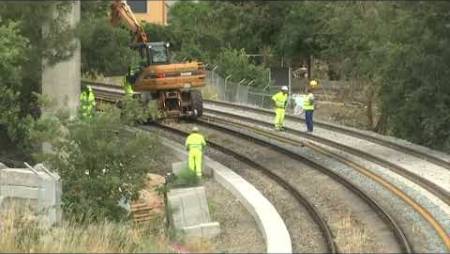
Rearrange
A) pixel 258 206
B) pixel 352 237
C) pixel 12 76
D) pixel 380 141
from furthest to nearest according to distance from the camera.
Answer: pixel 380 141 → pixel 12 76 → pixel 258 206 → pixel 352 237

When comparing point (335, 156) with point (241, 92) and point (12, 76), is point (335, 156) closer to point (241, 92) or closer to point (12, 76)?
point (12, 76)

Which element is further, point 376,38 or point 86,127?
point 376,38

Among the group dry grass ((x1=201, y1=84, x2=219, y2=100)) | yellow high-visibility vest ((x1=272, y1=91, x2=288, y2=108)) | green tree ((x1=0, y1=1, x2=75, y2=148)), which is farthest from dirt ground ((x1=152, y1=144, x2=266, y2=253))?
dry grass ((x1=201, y1=84, x2=219, y2=100))

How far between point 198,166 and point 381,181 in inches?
183

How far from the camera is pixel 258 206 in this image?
53.3 ft

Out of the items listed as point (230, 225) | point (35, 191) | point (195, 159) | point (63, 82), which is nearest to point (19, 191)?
point (35, 191)

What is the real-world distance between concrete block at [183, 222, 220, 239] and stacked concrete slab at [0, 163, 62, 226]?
8.42 feet

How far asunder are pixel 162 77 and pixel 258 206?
13.1 metres

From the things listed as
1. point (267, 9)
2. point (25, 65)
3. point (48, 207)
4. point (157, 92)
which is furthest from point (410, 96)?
point (267, 9)

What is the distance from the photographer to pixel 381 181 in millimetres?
19203

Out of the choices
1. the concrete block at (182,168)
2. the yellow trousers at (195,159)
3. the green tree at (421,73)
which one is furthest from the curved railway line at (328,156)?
the green tree at (421,73)

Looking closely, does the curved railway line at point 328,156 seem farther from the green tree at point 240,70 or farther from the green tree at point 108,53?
the green tree at point 240,70

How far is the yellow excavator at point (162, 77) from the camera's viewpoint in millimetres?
28625

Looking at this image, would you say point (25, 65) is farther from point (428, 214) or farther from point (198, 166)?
point (428, 214)
